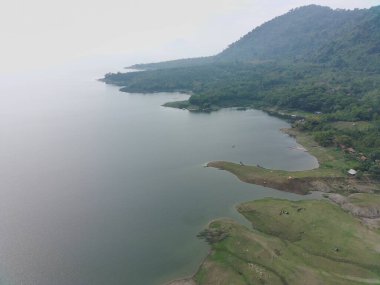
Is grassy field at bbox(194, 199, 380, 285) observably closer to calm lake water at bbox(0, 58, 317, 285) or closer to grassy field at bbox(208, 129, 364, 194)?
calm lake water at bbox(0, 58, 317, 285)

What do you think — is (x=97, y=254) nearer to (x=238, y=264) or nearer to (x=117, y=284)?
(x=117, y=284)

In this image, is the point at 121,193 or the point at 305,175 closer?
the point at 121,193

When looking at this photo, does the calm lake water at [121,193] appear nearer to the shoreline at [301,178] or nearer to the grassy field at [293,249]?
the shoreline at [301,178]

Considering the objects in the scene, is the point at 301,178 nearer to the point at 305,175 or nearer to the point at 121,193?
the point at 305,175

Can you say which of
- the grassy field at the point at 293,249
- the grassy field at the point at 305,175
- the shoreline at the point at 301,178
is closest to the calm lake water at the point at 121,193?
the shoreline at the point at 301,178

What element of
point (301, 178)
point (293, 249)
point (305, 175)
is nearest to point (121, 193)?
point (293, 249)

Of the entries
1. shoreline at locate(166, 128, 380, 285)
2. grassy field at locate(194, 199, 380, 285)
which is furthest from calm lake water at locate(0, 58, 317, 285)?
grassy field at locate(194, 199, 380, 285)

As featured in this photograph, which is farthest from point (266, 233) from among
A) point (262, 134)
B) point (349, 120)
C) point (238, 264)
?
point (349, 120)
